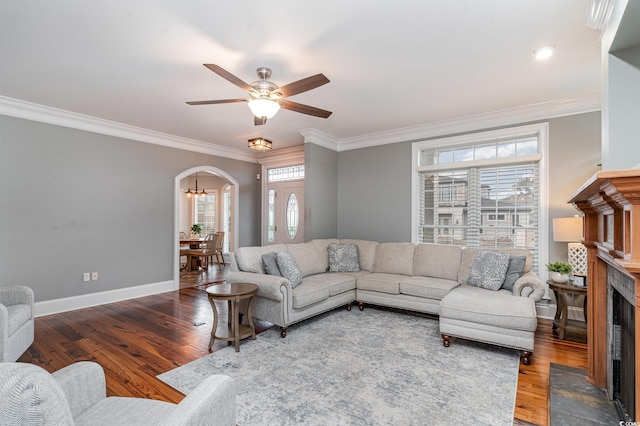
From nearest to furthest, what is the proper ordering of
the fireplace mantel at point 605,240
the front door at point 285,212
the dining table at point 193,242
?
the fireplace mantel at point 605,240 → the front door at point 285,212 → the dining table at point 193,242

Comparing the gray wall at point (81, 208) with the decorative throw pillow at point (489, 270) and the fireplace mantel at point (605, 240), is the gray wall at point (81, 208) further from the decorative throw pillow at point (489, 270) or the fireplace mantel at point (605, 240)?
the fireplace mantel at point (605, 240)

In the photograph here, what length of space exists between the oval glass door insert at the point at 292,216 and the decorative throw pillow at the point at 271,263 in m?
2.61

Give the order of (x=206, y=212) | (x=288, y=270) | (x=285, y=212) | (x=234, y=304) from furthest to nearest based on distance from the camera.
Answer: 1. (x=206, y=212)
2. (x=285, y=212)
3. (x=288, y=270)
4. (x=234, y=304)

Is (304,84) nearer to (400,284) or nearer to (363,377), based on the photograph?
(363,377)

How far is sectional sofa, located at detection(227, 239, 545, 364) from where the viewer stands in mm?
3074

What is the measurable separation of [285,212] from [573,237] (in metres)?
4.88

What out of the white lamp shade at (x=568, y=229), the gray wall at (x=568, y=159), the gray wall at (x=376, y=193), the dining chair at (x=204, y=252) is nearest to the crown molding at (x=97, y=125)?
the dining chair at (x=204, y=252)

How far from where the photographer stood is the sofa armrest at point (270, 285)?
3465 mm

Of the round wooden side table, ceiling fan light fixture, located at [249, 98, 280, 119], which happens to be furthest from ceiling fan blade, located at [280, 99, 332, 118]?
the round wooden side table

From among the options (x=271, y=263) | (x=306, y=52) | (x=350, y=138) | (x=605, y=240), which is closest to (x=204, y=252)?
(x=271, y=263)

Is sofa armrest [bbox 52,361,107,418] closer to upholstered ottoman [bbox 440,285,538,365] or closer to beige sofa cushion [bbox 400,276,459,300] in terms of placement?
upholstered ottoman [bbox 440,285,538,365]

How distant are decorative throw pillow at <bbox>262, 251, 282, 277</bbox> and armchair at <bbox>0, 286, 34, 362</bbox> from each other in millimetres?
2292

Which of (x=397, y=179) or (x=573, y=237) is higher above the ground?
(x=397, y=179)

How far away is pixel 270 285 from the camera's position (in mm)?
3494
